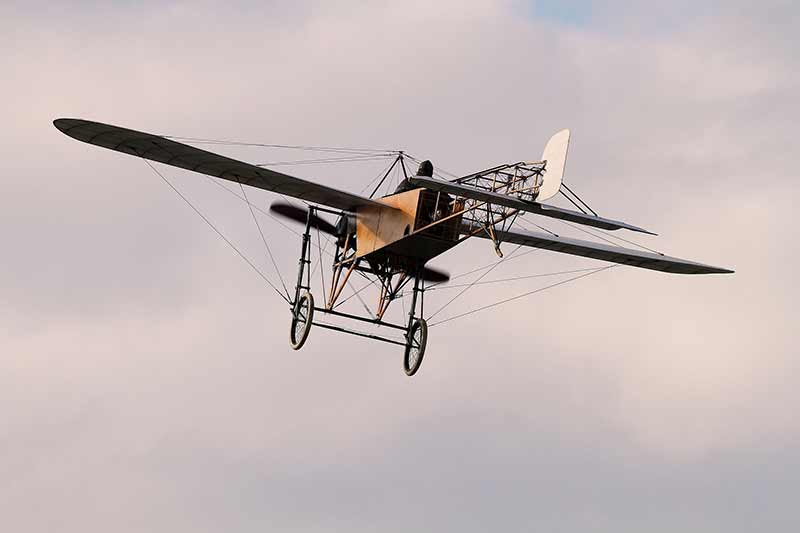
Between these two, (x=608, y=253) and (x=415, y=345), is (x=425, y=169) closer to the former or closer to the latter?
(x=415, y=345)

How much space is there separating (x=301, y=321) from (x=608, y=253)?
779 cm

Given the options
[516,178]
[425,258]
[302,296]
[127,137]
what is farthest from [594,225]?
[127,137]

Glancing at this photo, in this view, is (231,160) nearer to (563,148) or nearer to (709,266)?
(563,148)

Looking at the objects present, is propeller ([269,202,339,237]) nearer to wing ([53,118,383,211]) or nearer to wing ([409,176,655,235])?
wing ([53,118,383,211])

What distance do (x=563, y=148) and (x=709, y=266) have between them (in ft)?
31.8

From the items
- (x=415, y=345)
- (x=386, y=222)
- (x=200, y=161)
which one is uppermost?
(x=200, y=161)

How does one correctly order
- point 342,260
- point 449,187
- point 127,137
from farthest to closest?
point 342,260 < point 127,137 < point 449,187

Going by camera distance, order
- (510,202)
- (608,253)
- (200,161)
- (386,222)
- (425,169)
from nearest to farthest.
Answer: (510,202) → (425,169) → (386,222) → (200,161) → (608,253)

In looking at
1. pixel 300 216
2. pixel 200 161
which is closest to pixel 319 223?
pixel 300 216

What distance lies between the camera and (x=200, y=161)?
128 ft

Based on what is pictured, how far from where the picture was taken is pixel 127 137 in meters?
37.7

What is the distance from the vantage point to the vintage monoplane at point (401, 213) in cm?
3544

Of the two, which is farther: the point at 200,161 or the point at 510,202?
the point at 200,161

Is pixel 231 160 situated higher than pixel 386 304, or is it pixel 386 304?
pixel 231 160
